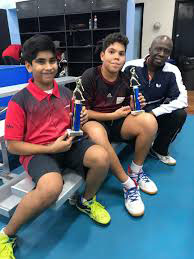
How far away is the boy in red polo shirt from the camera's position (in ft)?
3.33

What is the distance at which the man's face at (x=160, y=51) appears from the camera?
167cm

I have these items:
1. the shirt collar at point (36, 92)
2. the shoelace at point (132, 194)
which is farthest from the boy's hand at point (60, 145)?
the shoelace at point (132, 194)

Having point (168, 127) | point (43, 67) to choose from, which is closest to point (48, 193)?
point (43, 67)

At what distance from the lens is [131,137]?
61.9 inches

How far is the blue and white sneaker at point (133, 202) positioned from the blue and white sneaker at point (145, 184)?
146mm

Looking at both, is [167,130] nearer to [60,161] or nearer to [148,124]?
[148,124]

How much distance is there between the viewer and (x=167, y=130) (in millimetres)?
1891

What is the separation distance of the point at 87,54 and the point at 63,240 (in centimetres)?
472

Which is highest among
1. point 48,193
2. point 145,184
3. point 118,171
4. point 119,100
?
point 119,100

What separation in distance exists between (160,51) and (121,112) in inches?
24.4

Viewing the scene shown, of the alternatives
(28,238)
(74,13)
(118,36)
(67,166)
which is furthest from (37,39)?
(74,13)

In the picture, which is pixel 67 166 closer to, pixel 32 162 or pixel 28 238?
pixel 32 162

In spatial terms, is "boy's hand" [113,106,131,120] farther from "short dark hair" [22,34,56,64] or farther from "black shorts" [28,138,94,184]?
"short dark hair" [22,34,56,64]

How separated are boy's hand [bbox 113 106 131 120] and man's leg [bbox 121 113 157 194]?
49 millimetres
